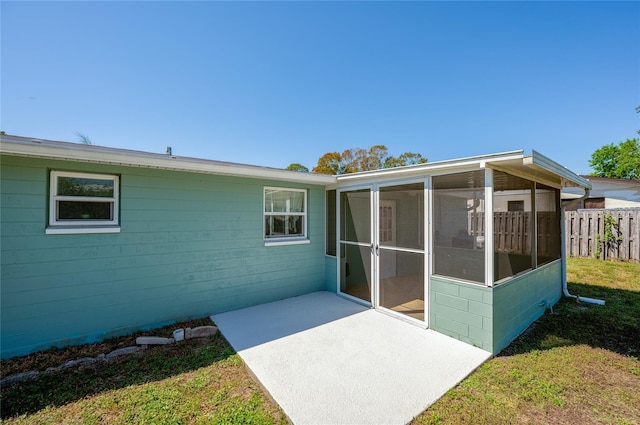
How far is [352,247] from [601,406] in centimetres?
353

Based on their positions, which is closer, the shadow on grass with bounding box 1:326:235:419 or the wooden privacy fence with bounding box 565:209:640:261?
the shadow on grass with bounding box 1:326:235:419

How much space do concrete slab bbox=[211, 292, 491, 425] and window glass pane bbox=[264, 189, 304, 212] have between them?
1.96 metres

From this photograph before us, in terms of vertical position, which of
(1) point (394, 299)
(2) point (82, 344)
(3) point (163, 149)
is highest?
(3) point (163, 149)

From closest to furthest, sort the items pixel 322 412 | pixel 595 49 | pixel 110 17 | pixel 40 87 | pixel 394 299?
pixel 322 412 → pixel 110 17 → pixel 394 299 → pixel 40 87 → pixel 595 49

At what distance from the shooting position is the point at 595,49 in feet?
18.3

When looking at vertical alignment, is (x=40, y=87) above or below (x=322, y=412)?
above

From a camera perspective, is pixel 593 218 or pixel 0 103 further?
pixel 593 218

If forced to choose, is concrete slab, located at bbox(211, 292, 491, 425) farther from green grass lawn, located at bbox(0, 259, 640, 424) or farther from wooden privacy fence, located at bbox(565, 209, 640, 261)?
wooden privacy fence, located at bbox(565, 209, 640, 261)

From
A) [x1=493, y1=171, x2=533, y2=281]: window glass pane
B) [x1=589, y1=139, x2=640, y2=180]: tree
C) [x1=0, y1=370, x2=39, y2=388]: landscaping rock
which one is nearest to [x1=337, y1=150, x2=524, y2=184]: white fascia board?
[x1=493, y1=171, x2=533, y2=281]: window glass pane

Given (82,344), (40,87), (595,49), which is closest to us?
(82,344)

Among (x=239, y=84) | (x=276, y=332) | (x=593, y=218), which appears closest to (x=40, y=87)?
(x=239, y=84)

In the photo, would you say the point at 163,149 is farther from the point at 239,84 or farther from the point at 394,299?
the point at 394,299

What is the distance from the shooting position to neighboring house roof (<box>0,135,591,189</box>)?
2902mm

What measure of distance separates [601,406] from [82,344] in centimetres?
587
